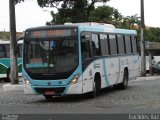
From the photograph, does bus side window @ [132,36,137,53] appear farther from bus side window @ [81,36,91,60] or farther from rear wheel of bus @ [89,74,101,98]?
bus side window @ [81,36,91,60]

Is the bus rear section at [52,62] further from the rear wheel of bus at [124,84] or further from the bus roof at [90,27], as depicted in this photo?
the rear wheel of bus at [124,84]

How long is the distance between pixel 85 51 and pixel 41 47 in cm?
156

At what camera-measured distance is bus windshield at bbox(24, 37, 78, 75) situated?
18.2m

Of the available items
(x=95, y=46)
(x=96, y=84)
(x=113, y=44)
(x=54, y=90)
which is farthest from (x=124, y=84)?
(x=54, y=90)

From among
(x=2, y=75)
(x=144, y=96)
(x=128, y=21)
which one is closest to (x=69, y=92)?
(x=144, y=96)

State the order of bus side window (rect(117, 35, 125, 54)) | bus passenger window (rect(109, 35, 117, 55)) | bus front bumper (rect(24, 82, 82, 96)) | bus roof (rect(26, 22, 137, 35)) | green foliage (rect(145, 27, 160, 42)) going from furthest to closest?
green foliage (rect(145, 27, 160, 42)) < bus side window (rect(117, 35, 125, 54)) < bus passenger window (rect(109, 35, 117, 55)) < bus roof (rect(26, 22, 137, 35)) < bus front bumper (rect(24, 82, 82, 96))

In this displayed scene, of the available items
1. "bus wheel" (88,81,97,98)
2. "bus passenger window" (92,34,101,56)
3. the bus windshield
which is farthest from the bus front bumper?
"bus passenger window" (92,34,101,56)

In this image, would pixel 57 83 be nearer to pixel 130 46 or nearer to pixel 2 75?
pixel 130 46

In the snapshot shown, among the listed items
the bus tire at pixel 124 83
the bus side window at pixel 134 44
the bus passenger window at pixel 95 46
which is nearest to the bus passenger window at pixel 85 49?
the bus passenger window at pixel 95 46

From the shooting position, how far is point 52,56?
723 inches

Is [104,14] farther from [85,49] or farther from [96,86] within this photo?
[85,49]

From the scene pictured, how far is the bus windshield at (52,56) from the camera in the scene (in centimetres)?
1817

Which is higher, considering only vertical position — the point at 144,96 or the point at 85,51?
the point at 85,51

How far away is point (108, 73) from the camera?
21406mm
